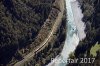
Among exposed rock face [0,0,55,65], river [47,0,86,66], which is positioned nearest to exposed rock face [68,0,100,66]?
river [47,0,86,66]

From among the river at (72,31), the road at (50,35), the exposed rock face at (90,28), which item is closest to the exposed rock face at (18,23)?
the road at (50,35)

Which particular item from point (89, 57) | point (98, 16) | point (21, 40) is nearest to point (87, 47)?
point (89, 57)

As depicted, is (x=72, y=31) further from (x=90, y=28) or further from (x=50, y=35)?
(x=50, y=35)

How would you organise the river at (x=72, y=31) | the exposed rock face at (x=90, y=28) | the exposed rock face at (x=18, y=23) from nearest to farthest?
the exposed rock face at (x=18, y=23) < the exposed rock face at (x=90, y=28) < the river at (x=72, y=31)

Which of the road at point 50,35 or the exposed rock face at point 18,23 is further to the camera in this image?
the road at point 50,35

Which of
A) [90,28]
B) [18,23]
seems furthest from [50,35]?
[90,28]

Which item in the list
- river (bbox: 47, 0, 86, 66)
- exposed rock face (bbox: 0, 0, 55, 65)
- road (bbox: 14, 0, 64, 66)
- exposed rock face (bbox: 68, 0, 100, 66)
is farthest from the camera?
river (bbox: 47, 0, 86, 66)

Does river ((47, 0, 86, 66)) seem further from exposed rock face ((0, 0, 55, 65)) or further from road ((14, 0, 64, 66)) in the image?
exposed rock face ((0, 0, 55, 65))

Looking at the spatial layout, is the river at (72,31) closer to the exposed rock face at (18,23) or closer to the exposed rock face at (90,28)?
the exposed rock face at (90,28)

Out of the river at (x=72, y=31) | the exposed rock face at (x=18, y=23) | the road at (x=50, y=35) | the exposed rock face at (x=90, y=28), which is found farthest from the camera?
the river at (x=72, y=31)
